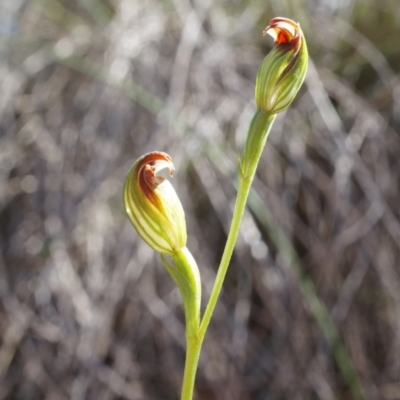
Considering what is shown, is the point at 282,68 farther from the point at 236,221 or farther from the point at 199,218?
the point at 199,218

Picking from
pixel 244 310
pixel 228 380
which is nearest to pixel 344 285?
pixel 244 310

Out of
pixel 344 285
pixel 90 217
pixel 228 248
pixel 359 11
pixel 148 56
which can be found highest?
pixel 228 248

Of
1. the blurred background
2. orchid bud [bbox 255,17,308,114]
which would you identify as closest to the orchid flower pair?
orchid bud [bbox 255,17,308,114]

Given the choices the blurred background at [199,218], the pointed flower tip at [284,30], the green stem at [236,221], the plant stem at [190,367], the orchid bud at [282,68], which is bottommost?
the blurred background at [199,218]

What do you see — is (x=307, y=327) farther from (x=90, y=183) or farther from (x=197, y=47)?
(x=197, y=47)

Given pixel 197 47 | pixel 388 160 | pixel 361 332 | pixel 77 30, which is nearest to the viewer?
pixel 361 332

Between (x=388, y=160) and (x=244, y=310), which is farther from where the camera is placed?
(x=388, y=160)

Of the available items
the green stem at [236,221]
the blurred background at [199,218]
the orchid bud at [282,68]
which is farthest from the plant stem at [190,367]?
the blurred background at [199,218]

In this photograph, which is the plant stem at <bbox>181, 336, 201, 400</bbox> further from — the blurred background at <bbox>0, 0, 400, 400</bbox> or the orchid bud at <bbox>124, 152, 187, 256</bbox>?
the blurred background at <bbox>0, 0, 400, 400</bbox>

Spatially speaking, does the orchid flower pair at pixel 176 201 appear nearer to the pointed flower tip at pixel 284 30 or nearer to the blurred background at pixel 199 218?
the pointed flower tip at pixel 284 30
